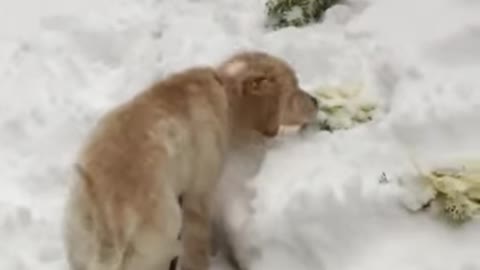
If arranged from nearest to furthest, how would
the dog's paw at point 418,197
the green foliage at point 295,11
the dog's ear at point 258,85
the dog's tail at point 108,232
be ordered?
the dog's tail at point 108,232, the dog's paw at point 418,197, the dog's ear at point 258,85, the green foliage at point 295,11

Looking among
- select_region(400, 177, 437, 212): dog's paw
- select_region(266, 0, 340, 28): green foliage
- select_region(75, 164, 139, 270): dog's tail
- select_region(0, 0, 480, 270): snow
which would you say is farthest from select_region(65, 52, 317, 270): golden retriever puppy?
select_region(266, 0, 340, 28): green foliage

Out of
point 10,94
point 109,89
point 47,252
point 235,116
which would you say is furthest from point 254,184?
point 10,94

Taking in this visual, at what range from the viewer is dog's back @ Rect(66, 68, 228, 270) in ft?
9.30

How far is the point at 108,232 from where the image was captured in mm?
2816

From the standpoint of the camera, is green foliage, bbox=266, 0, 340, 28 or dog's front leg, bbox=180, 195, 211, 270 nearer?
dog's front leg, bbox=180, 195, 211, 270

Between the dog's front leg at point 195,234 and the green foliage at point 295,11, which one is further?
the green foliage at point 295,11

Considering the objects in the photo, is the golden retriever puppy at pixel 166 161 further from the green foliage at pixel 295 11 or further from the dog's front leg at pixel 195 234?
the green foliage at pixel 295 11

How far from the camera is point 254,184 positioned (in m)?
3.42

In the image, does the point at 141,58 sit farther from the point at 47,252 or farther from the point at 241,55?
the point at 47,252

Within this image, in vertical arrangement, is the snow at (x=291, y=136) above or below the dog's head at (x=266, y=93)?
below

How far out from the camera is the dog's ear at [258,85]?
3.45 metres

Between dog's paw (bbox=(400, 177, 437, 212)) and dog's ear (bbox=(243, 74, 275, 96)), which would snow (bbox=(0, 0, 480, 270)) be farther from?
dog's ear (bbox=(243, 74, 275, 96))

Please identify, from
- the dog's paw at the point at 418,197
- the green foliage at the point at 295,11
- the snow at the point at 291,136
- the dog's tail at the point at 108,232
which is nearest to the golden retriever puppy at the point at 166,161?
the dog's tail at the point at 108,232

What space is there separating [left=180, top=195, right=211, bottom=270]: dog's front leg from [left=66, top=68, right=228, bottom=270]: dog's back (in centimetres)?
5
